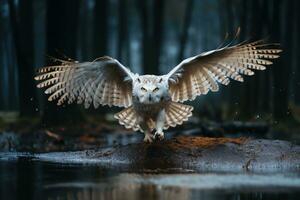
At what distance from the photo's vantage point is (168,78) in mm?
15242

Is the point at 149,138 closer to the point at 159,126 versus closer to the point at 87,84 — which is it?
the point at 159,126

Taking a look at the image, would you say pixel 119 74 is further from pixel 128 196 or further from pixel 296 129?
pixel 296 129

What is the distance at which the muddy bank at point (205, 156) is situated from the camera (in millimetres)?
14070

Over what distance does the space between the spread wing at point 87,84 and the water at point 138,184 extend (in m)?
2.48

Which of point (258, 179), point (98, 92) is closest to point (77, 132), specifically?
point (98, 92)

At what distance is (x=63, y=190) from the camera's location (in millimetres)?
11273

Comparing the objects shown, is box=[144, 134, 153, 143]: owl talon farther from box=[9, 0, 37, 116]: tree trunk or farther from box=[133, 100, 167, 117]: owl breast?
box=[9, 0, 37, 116]: tree trunk

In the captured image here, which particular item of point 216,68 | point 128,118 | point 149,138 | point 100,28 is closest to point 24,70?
point 100,28

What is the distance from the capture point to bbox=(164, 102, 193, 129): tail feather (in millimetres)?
15654

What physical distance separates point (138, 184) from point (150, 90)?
2.91 m

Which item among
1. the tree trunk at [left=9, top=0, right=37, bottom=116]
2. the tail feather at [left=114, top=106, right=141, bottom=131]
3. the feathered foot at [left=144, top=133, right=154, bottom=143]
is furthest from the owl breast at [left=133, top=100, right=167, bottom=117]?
the tree trunk at [left=9, top=0, right=37, bottom=116]

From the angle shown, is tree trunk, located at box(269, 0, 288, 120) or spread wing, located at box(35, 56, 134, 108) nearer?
spread wing, located at box(35, 56, 134, 108)

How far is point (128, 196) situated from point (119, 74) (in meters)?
5.75

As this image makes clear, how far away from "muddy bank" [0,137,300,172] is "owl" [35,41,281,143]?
74cm
